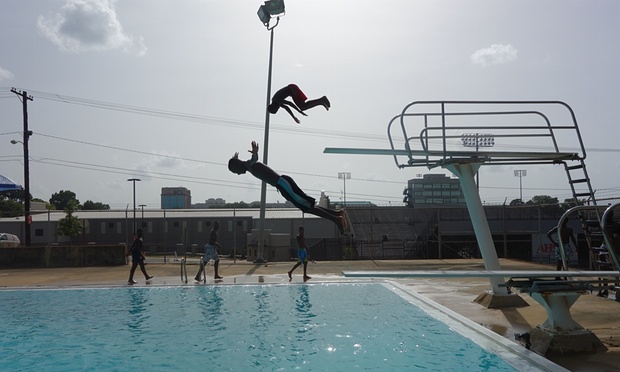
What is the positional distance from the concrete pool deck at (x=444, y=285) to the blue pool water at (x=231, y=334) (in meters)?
1.05

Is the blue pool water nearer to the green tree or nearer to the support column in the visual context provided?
the support column

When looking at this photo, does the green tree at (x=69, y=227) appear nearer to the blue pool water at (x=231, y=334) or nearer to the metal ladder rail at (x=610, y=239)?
the blue pool water at (x=231, y=334)

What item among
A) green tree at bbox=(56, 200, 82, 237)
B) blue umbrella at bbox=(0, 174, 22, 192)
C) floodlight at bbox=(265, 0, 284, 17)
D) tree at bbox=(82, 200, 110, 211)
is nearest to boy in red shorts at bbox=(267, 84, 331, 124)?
floodlight at bbox=(265, 0, 284, 17)

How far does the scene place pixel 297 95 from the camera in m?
8.14

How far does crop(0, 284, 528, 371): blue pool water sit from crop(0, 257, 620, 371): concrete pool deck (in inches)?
41.3

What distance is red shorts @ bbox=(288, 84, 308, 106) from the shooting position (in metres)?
8.14

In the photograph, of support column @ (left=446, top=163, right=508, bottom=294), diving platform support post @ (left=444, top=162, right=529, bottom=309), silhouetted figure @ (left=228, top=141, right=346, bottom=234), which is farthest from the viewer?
support column @ (left=446, top=163, right=508, bottom=294)

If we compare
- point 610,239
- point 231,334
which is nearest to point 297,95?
point 231,334

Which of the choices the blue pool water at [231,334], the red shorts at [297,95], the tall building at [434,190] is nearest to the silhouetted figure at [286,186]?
the red shorts at [297,95]

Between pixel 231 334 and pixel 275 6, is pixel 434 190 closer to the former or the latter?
pixel 275 6

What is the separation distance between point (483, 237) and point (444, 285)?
451cm

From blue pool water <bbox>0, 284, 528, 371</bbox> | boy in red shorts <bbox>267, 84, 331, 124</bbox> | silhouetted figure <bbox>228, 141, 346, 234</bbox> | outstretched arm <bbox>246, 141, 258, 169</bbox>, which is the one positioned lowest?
blue pool water <bbox>0, 284, 528, 371</bbox>

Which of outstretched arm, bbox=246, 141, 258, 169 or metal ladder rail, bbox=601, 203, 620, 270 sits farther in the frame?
outstretched arm, bbox=246, 141, 258, 169

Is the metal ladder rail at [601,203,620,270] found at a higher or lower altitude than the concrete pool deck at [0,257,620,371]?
higher
